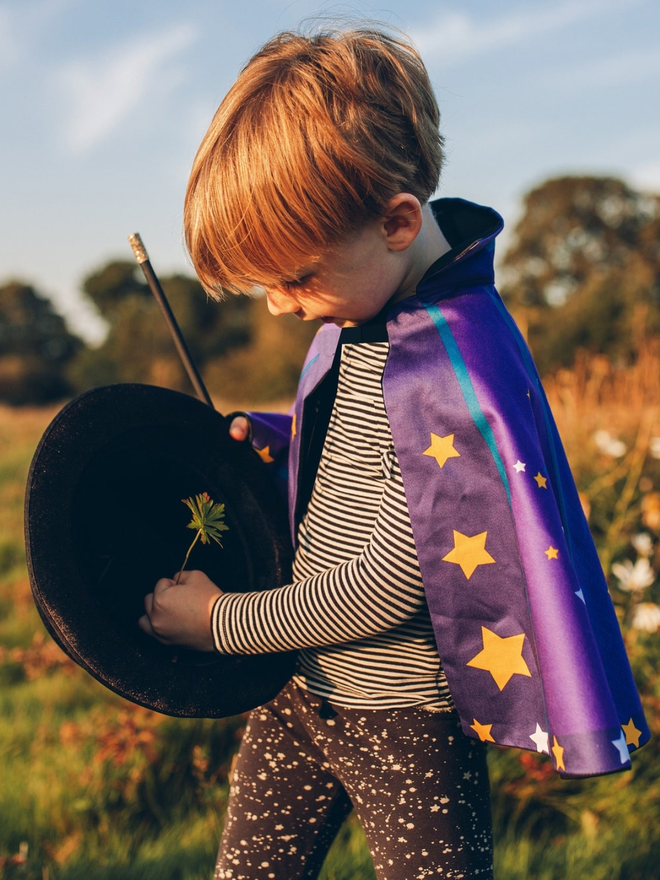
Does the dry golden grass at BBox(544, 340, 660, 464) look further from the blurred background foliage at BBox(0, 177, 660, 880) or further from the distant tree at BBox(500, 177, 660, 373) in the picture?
the distant tree at BBox(500, 177, 660, 373)

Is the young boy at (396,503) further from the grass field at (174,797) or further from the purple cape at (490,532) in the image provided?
the grass field at (174,797)

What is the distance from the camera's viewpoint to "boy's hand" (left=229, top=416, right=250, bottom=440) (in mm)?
1850

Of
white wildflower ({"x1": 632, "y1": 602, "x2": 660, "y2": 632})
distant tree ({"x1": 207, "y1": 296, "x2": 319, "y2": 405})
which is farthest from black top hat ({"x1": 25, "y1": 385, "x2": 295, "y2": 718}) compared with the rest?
distant tree ({"x1": 207, "y1": 296, "x2": 319, "y2": 405})

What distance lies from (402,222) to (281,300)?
27 centimetres

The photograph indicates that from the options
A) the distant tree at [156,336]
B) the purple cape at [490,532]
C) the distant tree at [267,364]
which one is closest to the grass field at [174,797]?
the purple cape at [490,532]

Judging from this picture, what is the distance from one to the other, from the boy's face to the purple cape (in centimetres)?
6

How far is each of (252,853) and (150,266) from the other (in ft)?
4.39

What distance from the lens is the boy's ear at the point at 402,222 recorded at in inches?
52.7

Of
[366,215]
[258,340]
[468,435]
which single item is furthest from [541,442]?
[258,340]

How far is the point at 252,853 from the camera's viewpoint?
1.64 m

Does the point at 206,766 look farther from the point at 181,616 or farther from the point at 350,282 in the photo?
the point at 350,282

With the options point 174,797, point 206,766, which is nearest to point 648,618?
point 206,766

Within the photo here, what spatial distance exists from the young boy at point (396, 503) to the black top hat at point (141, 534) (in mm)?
86

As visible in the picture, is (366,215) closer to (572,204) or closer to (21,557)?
(21,557)
